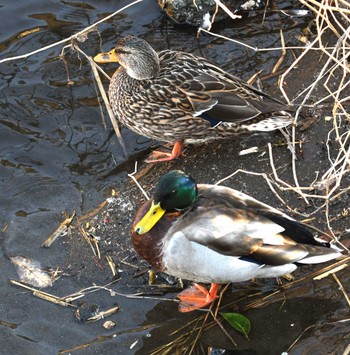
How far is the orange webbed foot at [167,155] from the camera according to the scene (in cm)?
568

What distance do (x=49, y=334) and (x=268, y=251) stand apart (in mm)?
1360

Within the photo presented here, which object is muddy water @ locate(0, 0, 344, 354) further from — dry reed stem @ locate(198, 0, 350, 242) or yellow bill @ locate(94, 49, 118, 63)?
dry reed stem @ locate(198, 0, 350, 242)

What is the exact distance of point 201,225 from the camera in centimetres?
438

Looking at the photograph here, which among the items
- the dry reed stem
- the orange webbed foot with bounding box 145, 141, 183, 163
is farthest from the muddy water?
the dry reed stem

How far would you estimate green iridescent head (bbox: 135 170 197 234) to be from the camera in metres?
4.41

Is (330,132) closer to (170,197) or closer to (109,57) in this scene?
(170,197)

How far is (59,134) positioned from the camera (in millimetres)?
6051

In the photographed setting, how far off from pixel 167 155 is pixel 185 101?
18.3 inches

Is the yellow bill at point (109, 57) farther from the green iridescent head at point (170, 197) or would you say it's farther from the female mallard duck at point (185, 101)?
the green iridescent head at point (170, 197)

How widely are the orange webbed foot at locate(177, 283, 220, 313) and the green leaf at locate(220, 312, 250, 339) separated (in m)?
0.17

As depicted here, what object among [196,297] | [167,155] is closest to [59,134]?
[167,155]

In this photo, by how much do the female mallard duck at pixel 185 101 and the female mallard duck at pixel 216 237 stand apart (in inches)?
41.6

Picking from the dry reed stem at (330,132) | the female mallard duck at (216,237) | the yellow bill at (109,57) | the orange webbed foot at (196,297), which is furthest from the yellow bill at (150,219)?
the yellow bill at (109,57)

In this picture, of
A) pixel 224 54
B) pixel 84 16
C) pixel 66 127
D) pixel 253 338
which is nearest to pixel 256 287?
pixel 253 338
